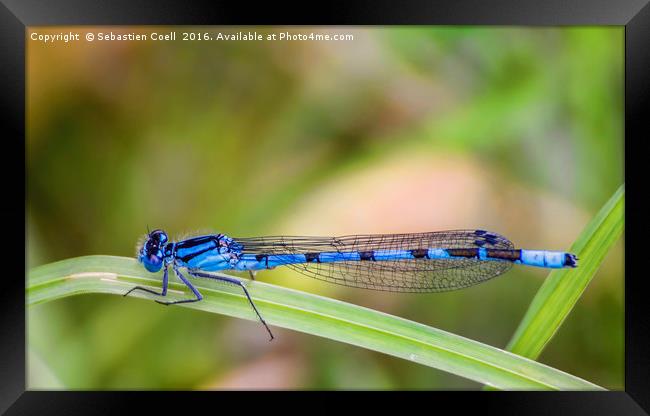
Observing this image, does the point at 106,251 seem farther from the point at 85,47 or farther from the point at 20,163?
the point at 85,47

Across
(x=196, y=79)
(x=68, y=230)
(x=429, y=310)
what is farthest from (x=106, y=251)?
(x=429, y=310)

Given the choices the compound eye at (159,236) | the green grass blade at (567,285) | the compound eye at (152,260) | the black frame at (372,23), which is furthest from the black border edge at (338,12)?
the compound eye at (152,260)

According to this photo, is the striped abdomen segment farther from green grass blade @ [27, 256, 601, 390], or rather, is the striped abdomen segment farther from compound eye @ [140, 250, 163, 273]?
compound eye @ [140, 250, 163, 273]

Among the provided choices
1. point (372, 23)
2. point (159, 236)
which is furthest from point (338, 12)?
point (159, 236)

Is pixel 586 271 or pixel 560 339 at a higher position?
pixel 586 271

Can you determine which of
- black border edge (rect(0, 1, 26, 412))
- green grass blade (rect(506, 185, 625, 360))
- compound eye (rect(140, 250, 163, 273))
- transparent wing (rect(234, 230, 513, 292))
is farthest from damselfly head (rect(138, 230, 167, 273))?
green grass blade (rect(506, 185, 625, 360))

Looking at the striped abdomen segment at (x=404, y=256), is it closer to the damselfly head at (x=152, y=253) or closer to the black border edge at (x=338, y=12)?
the damselfly head at (x=152, y=253)

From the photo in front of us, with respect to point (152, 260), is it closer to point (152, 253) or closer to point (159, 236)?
point (152, 253)
